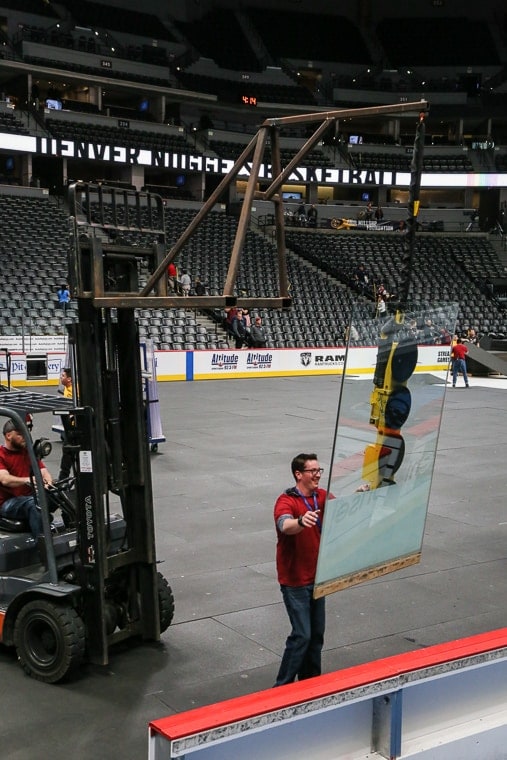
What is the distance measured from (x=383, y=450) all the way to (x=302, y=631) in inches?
56.3

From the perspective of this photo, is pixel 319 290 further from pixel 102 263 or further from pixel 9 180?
pixel 102 263

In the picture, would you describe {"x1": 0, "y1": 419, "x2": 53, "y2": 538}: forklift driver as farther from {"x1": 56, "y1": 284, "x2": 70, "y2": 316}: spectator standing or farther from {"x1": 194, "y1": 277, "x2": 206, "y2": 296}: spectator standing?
{"x1": 194, "y1": 277, "x2": 206, "y2": 296}: spectator standing

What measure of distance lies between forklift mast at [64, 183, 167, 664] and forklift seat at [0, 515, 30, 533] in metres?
0.63

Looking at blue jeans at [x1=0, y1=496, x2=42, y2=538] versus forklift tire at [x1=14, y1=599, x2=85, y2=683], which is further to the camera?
blue jeans at [x1=0, y1=496, x2=42, y2=538]

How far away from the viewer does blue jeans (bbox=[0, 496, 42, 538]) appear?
6457 millimetres

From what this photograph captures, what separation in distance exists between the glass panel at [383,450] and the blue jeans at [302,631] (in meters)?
0.61

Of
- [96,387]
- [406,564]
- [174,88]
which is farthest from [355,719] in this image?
[174,88]

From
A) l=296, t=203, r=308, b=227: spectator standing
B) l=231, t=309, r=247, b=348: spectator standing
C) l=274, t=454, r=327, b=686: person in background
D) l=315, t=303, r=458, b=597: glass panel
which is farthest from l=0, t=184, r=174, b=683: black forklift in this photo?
l=296, t=203, r=308, b=227: spectator standing

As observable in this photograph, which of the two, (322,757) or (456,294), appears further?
(456,294)

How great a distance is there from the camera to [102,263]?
5.94m

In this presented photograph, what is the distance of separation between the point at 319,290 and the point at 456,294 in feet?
25.4

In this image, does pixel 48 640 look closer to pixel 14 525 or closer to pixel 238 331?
pixel 14 525

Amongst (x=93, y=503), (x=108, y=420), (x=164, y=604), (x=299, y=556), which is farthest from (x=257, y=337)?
(x=299, y=556)

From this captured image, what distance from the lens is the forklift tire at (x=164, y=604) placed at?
22.3 feet
